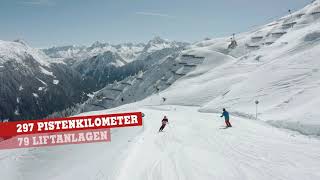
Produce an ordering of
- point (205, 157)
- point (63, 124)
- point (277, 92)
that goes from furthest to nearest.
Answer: point (277, 92), point (63, 124), point (205, 157)

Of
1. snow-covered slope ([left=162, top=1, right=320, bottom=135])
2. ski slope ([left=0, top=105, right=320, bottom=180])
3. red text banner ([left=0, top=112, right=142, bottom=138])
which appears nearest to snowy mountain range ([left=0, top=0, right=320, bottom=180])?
ski slope ([left=0, top=105, right=320, bottom=180])

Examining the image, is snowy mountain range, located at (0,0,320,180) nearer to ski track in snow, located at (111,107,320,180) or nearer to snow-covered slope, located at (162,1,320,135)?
ski track in snow, located at (111,107,320,180)

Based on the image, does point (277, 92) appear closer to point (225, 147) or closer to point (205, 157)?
point (225, 147)

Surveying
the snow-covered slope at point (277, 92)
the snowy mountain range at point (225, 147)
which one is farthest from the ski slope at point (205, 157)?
the snow-covered slope at point (277, 92)

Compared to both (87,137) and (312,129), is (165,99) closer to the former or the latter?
(87,137)

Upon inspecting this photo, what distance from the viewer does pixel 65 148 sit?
3744 centimetres

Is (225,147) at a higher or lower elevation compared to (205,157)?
higher

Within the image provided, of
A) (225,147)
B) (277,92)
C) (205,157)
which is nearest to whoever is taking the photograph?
(205,157)

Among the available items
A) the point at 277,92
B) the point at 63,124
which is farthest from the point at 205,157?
the point at 277,92

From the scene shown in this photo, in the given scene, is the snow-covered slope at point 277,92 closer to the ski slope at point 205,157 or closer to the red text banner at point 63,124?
the ski slope at point 205,157

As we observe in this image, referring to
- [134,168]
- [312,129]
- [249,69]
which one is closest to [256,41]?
[249,69]

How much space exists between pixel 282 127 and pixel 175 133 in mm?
9902

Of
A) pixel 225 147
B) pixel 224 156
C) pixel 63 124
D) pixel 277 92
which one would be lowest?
pixel 224 156

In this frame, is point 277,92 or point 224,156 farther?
point 277,92
